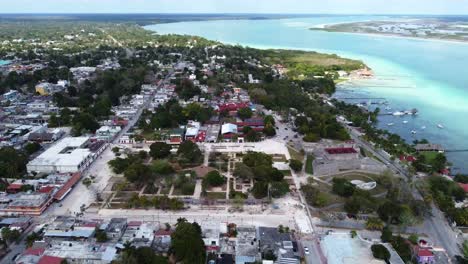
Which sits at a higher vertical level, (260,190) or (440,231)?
(260,190)

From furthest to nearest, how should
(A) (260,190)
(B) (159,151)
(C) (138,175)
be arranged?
(B) (159,151), (C) (138,175), (A) (260,190)

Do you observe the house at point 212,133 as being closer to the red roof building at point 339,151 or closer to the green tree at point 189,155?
the green tree at point 189,155

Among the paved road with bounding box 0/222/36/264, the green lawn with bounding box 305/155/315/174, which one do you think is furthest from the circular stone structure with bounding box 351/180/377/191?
the paved road with bounding box 0/222/36/264

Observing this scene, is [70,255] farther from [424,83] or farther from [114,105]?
[424,83]

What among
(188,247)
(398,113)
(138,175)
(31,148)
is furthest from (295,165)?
(398,113)

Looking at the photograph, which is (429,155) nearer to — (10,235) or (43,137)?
(10,235)

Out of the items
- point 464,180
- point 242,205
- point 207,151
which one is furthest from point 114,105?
point 464,180

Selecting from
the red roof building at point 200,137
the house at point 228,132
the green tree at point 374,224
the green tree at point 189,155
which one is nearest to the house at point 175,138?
the red roof building at point 200,137
